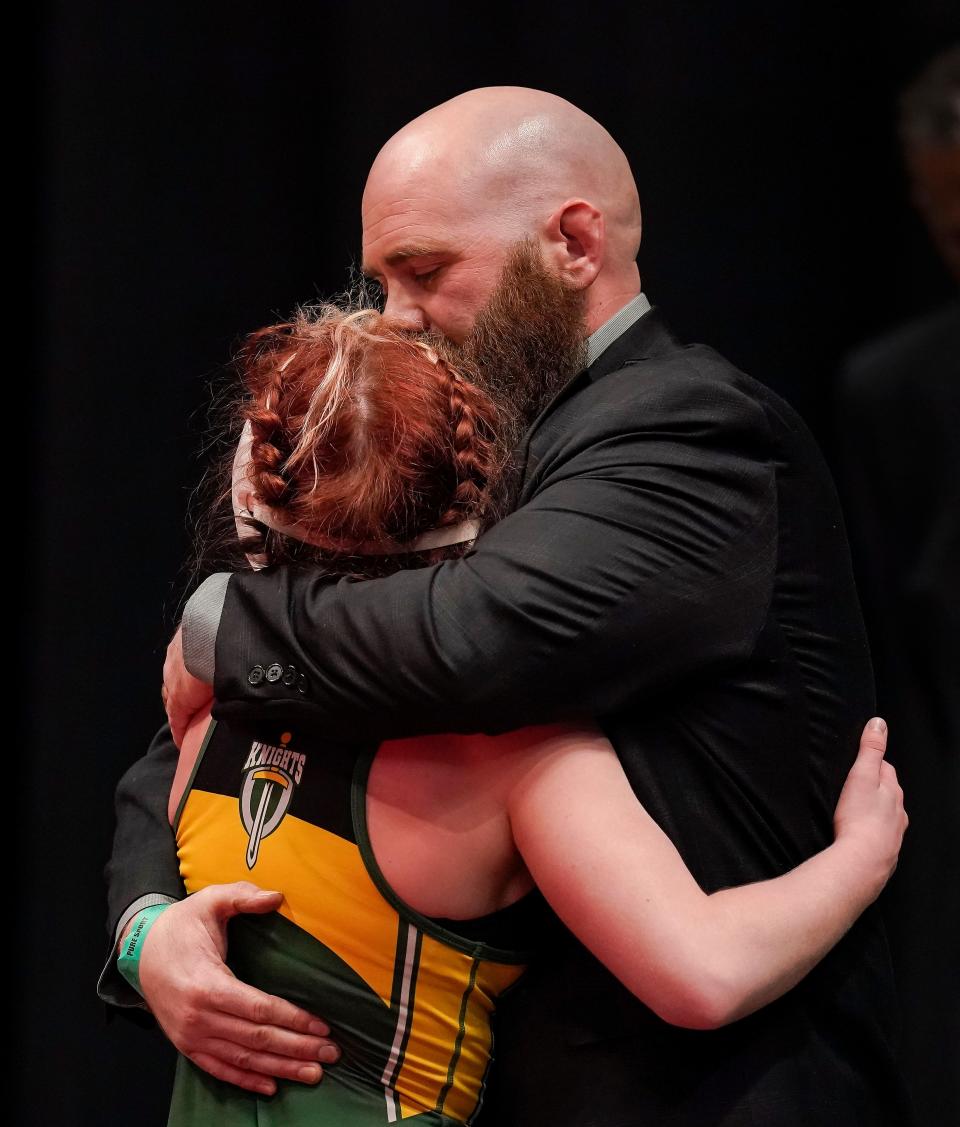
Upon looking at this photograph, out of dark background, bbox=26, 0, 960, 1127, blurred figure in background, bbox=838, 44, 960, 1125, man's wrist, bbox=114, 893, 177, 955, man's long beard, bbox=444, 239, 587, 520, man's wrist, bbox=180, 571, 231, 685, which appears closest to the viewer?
man's wrist, bbox=180, 571, 231, 685

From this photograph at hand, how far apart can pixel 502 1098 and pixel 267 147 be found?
5.40ft

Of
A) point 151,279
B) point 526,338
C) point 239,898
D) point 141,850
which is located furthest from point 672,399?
point 151,279

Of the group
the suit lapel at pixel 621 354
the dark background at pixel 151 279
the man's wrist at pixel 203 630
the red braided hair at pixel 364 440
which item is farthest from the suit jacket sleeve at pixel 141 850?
the dark background at pixel 151 279

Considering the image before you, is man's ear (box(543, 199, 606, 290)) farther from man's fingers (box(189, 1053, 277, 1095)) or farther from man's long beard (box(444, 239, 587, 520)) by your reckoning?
man's fingers (box(189, 1053, 277, 1095))

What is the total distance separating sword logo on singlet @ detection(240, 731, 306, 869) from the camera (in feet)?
4.21

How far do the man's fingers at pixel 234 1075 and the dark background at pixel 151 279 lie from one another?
124 cm

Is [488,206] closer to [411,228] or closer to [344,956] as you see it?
[411,228]

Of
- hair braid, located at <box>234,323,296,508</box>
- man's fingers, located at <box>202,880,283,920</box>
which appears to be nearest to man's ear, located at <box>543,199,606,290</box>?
hair braid, located at <box>234,323,296,508</box>

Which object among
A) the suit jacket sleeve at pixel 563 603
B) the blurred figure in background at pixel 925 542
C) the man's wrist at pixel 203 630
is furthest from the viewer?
the blurred figure in background at pixel 925 542

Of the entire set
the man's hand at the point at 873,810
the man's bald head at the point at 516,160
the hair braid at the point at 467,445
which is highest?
the man's bald head at the point at 516,160

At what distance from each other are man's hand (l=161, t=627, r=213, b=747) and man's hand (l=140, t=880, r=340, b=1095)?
0.18 meters

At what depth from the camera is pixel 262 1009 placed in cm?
127

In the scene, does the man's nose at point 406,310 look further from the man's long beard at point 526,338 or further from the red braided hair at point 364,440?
the red braided hair at point 364,440

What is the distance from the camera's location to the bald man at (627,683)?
1.21 m
